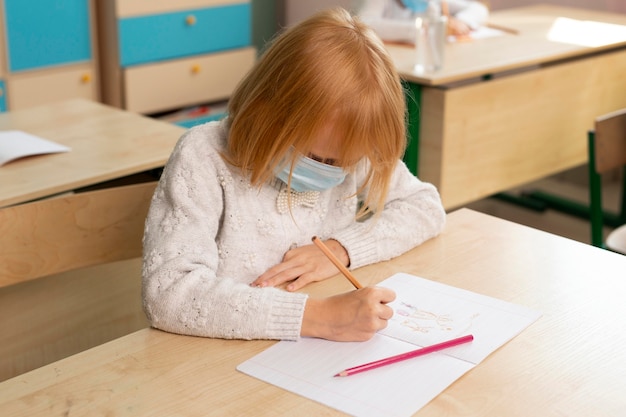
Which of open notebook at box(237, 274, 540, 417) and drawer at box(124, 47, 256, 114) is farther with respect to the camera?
drawer at box(124, 47, 256, 114)

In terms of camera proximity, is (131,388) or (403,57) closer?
(131,388)

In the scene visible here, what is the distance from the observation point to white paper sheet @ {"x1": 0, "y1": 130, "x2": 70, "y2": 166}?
180 cm

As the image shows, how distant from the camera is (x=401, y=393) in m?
0.98

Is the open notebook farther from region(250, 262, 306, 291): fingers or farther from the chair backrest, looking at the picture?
the chair backrest

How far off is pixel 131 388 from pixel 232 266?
1.29 ft

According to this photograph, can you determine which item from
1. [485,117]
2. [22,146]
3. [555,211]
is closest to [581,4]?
[555,211]

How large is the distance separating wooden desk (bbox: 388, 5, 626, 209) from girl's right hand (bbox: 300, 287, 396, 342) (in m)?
1.45

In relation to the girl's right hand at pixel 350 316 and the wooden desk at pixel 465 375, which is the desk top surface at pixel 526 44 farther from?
the girl's right hand at pixel 350 316

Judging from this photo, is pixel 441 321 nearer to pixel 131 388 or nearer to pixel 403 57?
pixel 131 388

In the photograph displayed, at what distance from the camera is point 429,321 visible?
3.84ft

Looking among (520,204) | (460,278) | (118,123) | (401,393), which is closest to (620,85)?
(520,204)

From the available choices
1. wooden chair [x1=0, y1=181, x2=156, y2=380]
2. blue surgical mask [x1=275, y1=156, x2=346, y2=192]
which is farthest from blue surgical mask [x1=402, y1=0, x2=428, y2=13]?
blue surgical mask [x1=275, y1=156, x2=346, y2=192]

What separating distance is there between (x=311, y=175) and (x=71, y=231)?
0.58m

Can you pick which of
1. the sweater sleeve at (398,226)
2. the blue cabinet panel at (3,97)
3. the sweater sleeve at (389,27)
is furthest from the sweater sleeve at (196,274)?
the blue cabinet panel at (3,97)
